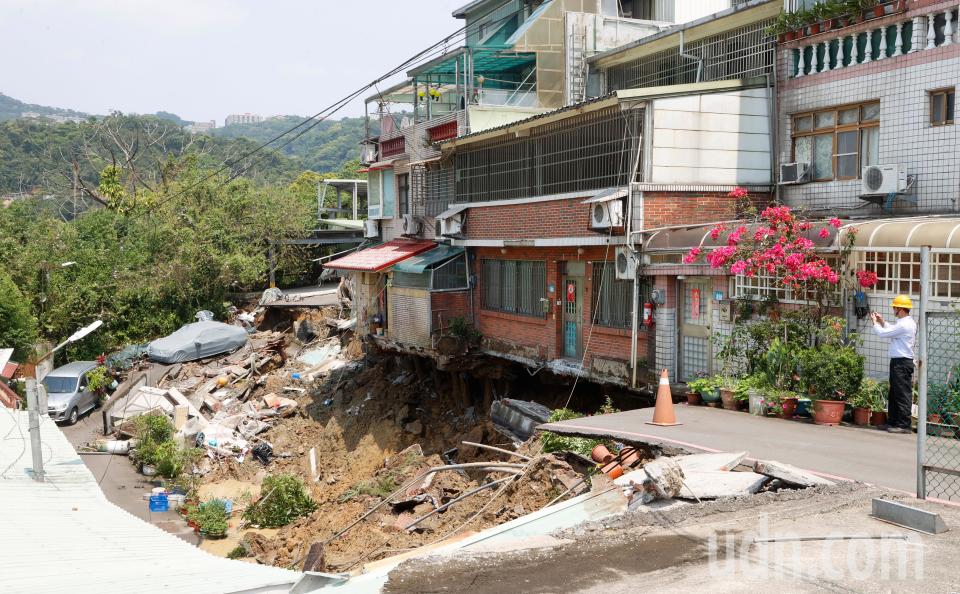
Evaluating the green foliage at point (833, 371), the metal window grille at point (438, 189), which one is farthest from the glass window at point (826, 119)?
the metal window grille at point (438, 189)

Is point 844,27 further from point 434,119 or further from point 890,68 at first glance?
point 434,119

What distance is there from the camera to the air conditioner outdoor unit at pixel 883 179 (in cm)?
1291

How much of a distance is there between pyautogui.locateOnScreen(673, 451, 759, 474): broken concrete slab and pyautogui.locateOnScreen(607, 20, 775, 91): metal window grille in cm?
925

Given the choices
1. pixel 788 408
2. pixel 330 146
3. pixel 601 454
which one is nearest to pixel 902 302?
pixel 788 408

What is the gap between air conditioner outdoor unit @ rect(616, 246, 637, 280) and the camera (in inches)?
577

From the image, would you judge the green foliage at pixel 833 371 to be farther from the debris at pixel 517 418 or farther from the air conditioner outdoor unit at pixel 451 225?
the air conditioner outdoor unit at pixel 451 225

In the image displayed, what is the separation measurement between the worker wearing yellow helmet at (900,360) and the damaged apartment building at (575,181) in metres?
3.28

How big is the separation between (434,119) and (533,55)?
3325mm

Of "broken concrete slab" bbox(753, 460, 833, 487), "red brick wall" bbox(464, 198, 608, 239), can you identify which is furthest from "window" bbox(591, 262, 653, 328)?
"broken concrete slab" bbox(753, 460, 833, 487)

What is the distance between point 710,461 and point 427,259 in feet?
43.7

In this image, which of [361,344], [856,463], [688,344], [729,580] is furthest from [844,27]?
[361,344]

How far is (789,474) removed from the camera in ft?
27.1

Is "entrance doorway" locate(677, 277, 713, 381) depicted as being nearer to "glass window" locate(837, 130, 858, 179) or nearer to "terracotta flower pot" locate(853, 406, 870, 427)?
"terracotta flower pot" locate(853, 406, 870, 427)

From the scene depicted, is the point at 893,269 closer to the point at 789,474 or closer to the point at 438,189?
the point at 789,474
